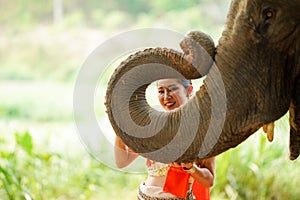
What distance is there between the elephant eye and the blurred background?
2.12 metres

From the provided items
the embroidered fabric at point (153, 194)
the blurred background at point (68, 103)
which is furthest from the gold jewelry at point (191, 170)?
the blurred background at point (68, 103)

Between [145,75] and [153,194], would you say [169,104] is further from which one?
[145,75]

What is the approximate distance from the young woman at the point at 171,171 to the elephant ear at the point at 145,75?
1.69 ft

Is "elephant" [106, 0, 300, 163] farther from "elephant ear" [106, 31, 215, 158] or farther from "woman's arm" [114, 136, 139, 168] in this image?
"woman's arm" [114, 136, 139, 168]

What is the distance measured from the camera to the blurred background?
3361mm

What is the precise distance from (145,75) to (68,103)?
380cm

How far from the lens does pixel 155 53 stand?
1.19 meters

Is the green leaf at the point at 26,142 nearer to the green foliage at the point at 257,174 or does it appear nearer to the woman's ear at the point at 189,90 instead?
the green foliage at the point at 257,174

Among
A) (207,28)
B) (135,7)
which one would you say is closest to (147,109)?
(207,28)

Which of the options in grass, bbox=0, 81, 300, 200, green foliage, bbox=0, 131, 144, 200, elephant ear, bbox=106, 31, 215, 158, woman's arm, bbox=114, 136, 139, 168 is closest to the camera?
elephant ear, bbox=106, 31, 215, 158

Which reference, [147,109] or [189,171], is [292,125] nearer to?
[147,109]

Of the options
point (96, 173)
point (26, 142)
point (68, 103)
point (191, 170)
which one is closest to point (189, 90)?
point (191, 170)

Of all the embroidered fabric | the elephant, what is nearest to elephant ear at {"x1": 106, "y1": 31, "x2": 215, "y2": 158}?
the elephant

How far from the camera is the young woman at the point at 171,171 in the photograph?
1.76m
